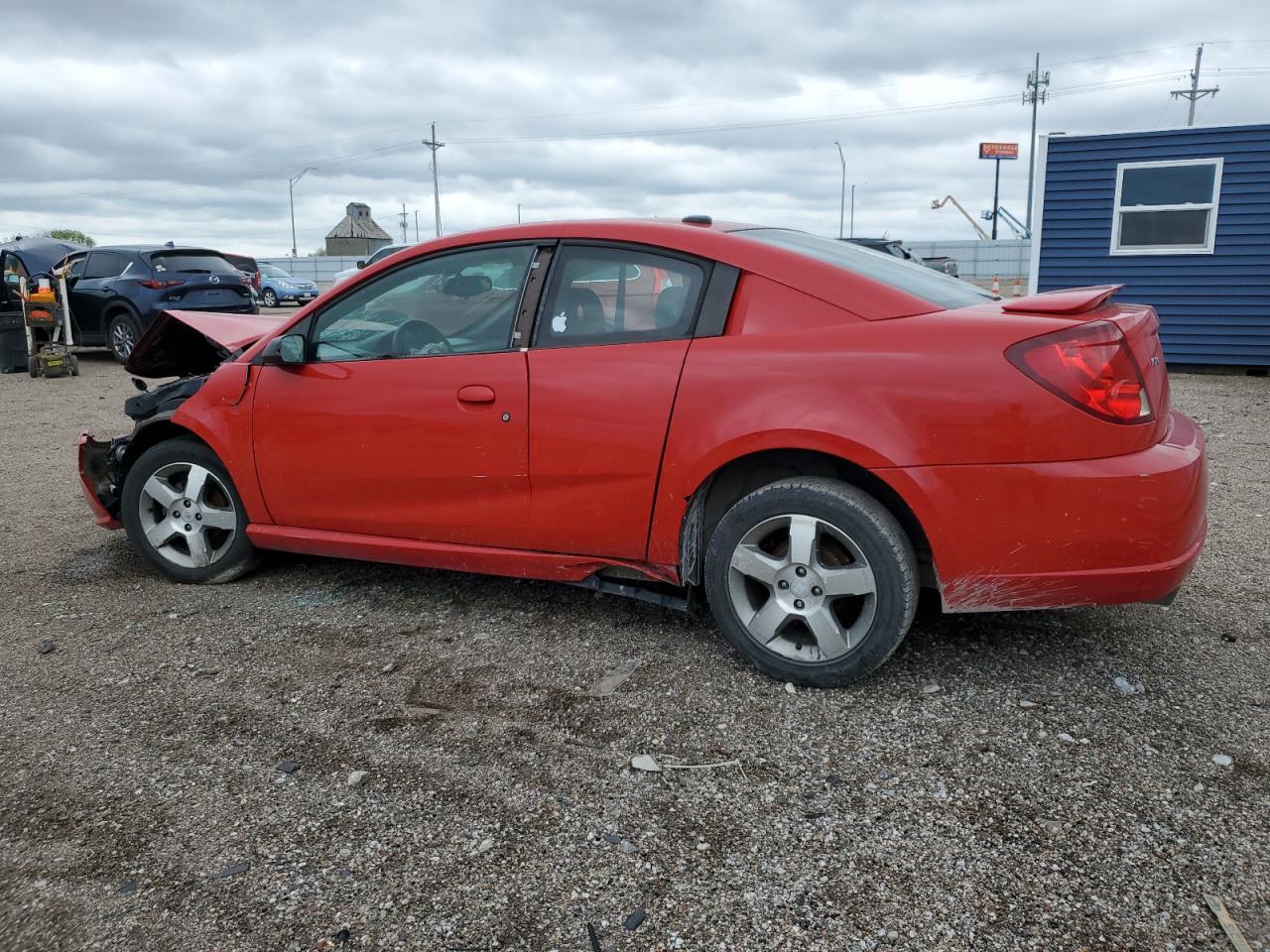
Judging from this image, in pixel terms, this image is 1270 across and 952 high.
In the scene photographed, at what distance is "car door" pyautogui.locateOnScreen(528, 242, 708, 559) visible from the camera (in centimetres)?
330

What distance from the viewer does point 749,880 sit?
7.49 feet

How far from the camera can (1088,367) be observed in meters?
2.80

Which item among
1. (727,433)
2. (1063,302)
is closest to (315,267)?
(727,433)

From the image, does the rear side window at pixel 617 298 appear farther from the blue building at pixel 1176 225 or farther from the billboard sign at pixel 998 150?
the billboard sign at pixel 998 150

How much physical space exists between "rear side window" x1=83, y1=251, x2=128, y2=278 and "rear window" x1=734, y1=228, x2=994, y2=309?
12.5m

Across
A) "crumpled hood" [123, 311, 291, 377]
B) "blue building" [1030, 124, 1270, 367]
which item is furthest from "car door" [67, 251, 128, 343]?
"blue building" [1030, 124, 1270, 367]

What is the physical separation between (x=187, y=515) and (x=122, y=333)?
34.7 feet

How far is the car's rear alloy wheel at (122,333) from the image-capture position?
1337cm

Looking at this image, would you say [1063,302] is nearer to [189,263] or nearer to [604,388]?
[604,388]

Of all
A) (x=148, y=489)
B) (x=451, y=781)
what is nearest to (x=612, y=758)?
(x=451, y=781)

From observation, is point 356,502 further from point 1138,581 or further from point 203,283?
point 203,283

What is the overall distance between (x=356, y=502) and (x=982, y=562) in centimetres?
237

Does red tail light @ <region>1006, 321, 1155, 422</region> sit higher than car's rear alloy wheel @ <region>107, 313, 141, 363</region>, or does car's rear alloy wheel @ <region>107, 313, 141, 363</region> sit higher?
red tail light @ <region>1006, 321, 1155, 422</region>

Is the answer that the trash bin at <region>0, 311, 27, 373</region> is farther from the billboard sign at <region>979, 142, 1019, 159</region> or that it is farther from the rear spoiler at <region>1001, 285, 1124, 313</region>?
the billboard sign at <region>979, 142, 1019, 159</region>
